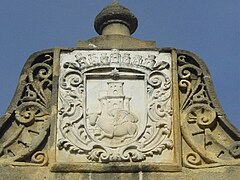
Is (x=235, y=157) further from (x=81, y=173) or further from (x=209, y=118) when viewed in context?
(x=81, y=173)

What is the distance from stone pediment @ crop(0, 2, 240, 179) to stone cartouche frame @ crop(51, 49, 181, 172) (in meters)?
0.01

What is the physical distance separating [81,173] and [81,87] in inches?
43.7

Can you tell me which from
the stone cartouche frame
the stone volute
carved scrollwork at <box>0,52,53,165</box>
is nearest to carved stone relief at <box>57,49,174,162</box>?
the stone cartouche frame

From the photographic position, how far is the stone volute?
1365cm

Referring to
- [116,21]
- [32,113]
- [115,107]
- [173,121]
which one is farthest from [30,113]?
[116,21]

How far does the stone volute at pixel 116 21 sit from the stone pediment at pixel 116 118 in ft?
2.04

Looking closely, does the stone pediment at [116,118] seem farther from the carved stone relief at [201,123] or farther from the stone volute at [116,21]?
the stone volute at [116,21]

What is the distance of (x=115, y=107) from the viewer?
1252 cm

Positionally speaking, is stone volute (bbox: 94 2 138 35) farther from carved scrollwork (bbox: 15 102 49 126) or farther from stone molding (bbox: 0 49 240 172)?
carved scrollwork (bbox: 15 102 49 126)

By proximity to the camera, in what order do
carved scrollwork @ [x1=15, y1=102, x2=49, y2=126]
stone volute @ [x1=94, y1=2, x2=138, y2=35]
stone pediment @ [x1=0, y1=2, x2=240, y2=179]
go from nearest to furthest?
stone pediment @ [x1=0, y1=2, x2=240, y2=179]
carved scrollwork @ [x1=15, y1=102, x2=49, y2=126]
stone volute @ [x1=94, y1=2, x2=138, y2=35]

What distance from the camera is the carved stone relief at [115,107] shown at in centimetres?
1228

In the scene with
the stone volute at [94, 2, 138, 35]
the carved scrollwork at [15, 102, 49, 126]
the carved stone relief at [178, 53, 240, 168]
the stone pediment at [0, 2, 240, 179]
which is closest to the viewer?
the stone pediment at [0, 2, 240, 179]

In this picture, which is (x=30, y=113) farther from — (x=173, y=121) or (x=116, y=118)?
(x=173, y=121)

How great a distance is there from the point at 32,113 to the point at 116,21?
184cm
